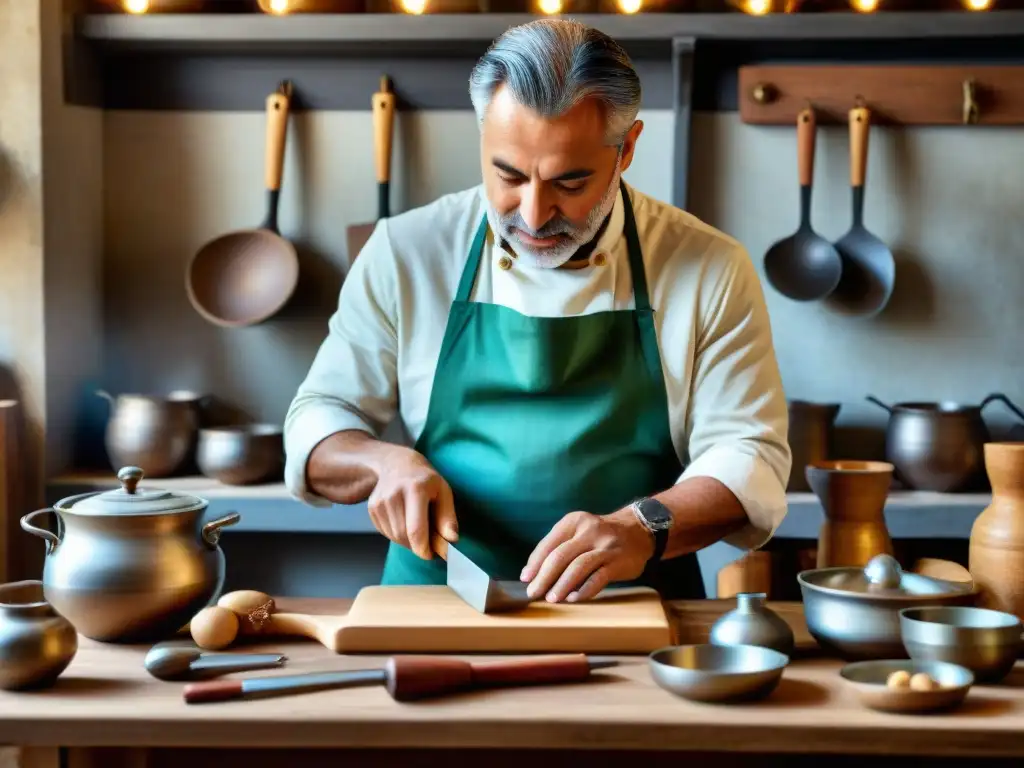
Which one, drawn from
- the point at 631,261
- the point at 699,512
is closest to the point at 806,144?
the point at 631,261

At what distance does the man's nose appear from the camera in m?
2.01

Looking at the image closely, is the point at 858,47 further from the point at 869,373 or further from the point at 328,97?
the point at 328,97

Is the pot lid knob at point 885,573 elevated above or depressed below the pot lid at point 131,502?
below

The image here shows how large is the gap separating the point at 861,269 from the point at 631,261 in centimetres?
149

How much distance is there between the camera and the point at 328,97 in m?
3.65

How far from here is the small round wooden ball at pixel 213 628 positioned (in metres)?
1.68

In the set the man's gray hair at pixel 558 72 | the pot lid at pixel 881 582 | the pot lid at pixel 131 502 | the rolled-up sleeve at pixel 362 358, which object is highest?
the man's gray hair at pixel 558 72

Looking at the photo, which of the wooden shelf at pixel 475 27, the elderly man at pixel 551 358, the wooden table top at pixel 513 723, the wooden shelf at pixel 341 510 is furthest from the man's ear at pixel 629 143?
the wooden shelf at pixel 341 510

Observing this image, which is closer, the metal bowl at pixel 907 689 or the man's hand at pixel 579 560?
the metal bowl at pixel 907 689

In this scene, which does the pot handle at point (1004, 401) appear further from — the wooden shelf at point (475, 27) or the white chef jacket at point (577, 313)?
the white chef jacket at point (577, 313)

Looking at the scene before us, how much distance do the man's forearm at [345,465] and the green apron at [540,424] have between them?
0.17m

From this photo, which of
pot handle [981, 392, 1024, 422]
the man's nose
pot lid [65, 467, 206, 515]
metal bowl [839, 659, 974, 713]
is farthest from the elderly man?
pot handle [981, 392, 1024, 422]

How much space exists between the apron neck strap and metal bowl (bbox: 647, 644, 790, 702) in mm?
872

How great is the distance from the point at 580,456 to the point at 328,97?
1865mm
